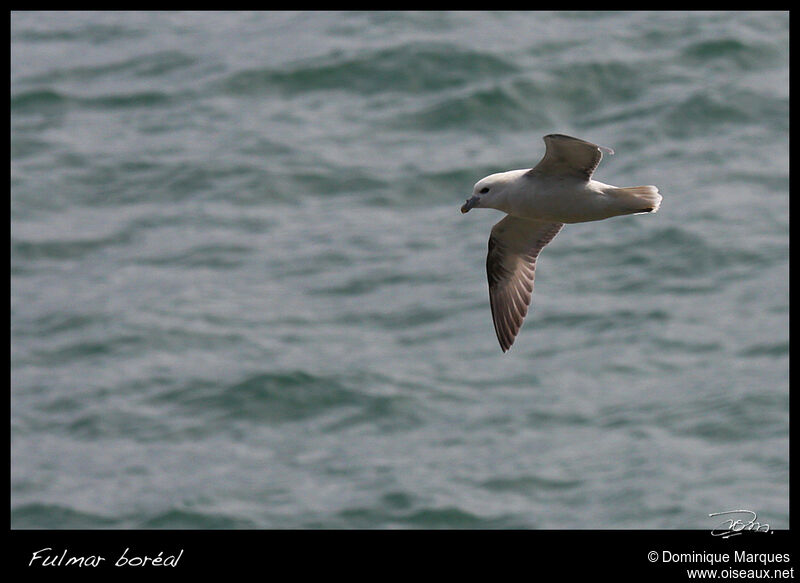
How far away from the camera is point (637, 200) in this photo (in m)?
9.66

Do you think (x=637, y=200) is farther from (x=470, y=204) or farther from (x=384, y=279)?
(x=384, y=279)

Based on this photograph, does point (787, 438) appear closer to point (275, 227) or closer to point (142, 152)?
point (275, 227)

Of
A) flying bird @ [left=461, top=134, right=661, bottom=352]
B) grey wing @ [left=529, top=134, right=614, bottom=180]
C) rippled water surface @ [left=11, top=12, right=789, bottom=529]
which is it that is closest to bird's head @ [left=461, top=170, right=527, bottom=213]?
flying bird @ [left=461, top=134, right=661, bottom=352]

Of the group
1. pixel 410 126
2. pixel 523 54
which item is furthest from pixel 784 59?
pixel 410 126

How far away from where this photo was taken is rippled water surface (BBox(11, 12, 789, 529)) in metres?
23.1

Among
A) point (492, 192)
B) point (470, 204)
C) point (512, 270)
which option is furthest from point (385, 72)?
point (470, 204)

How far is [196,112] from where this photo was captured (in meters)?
31.1

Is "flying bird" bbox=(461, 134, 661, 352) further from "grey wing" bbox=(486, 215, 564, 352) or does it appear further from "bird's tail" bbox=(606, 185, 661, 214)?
"grey wing" bbox=(486, 215, 564, 352)

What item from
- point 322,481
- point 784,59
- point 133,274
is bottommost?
point 322,481

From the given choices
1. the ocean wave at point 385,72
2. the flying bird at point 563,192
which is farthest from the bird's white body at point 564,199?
the ocean wave at point 385,72

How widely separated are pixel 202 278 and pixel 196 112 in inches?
207

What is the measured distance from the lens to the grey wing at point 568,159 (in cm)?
947

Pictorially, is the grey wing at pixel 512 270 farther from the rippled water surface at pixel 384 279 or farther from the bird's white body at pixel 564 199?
the rippled water surface at pixel 384 279

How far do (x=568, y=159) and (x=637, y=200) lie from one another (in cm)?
50
